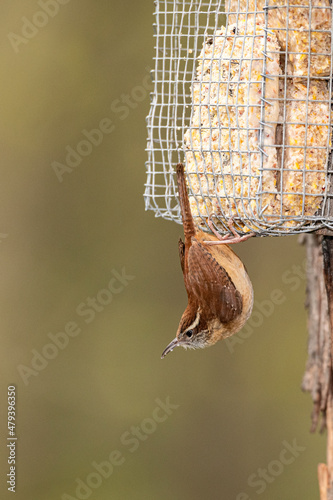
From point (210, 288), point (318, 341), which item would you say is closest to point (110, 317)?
point (318, 341)

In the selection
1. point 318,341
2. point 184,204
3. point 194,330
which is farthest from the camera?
point 318,341

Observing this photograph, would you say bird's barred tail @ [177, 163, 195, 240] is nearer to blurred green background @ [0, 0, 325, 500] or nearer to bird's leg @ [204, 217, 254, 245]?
bird's leg @ [204, 217, 254, 245]

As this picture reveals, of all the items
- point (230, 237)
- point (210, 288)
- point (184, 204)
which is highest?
point (184, 204)

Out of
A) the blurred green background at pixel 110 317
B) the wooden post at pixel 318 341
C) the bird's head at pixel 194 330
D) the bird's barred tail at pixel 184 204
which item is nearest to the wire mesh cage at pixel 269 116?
the bird's barred tail at pixel 184 204

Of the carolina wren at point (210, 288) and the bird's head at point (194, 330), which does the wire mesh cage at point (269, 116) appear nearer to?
the carolina wren at point (210, 288)

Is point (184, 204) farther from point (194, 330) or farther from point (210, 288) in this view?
point (194, 330)

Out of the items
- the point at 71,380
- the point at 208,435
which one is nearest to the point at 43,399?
the point at 71,380

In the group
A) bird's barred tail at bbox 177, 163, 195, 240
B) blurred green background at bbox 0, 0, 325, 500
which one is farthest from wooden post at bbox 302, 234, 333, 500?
blurred green background at bbox 0, 0, 325, 500
